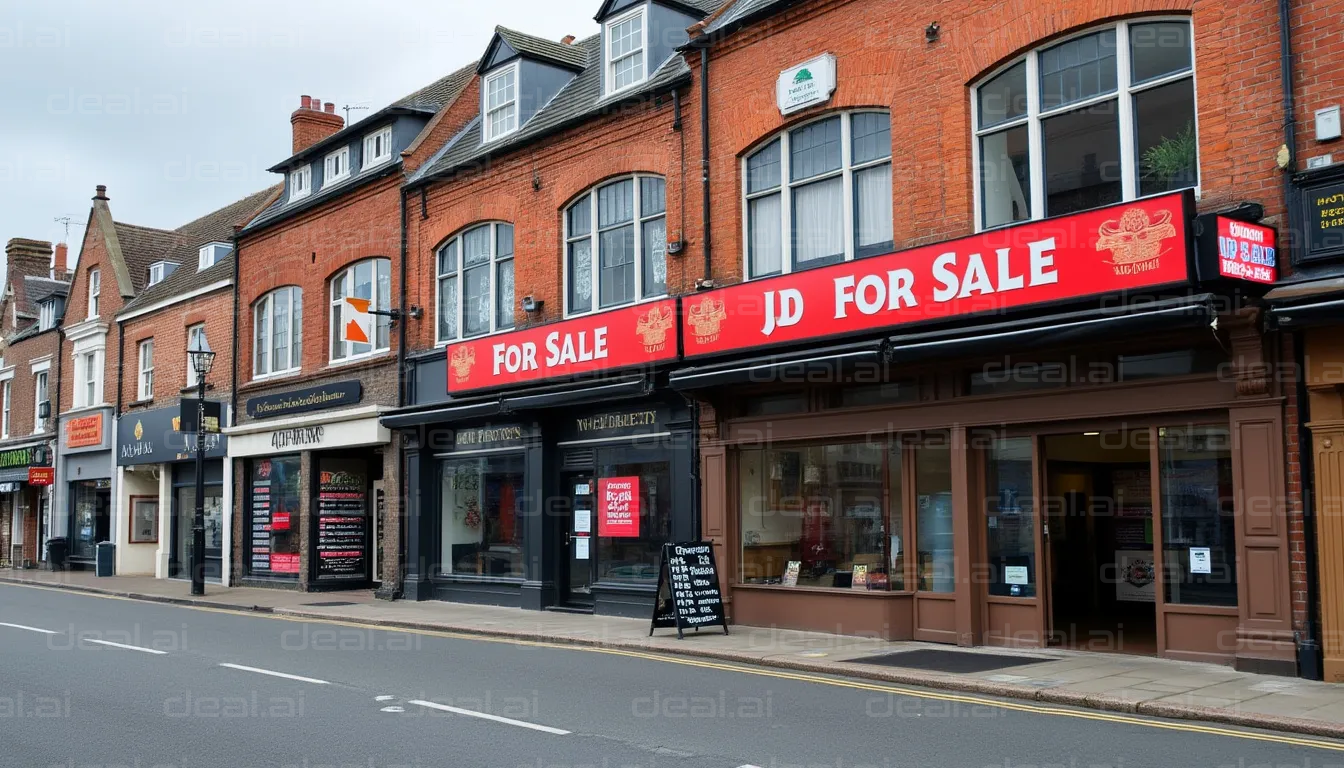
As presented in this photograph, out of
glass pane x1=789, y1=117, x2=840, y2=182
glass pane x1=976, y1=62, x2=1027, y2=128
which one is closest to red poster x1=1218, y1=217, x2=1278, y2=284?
glass pane x1=976, y1=62, x2=1027, y2=128

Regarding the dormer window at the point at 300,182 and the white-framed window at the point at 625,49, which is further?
the dormer window at the point at 300,182

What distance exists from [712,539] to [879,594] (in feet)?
9.40

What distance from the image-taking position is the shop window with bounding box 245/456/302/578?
25469 mm

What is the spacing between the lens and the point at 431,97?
26.3 metres

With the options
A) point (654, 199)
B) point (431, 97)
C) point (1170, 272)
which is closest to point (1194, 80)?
point (1170, 272)

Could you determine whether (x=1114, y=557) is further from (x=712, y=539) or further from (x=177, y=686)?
(x=177, y=686)

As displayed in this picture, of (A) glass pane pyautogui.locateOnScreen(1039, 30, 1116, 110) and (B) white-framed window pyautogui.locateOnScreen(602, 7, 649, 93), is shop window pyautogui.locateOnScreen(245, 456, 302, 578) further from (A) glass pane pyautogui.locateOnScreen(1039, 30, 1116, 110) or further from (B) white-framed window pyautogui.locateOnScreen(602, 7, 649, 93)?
(A) glass pane pyautogui.locateOnScreen(1039, 30, 1116, 110)

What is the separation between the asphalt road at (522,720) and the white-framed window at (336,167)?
1387 centimetres

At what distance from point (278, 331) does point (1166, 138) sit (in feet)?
65.7

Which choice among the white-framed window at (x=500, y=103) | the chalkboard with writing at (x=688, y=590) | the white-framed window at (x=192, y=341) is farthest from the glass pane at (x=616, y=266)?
the white-framed window at (x=192, y=341)

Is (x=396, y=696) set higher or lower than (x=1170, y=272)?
lower

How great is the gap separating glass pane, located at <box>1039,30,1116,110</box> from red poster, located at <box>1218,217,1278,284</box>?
8.67 ft

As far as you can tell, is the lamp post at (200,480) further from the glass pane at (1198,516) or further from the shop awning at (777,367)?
the glass pane at (1198,516)

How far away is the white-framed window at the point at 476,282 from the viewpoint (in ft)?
67.3
